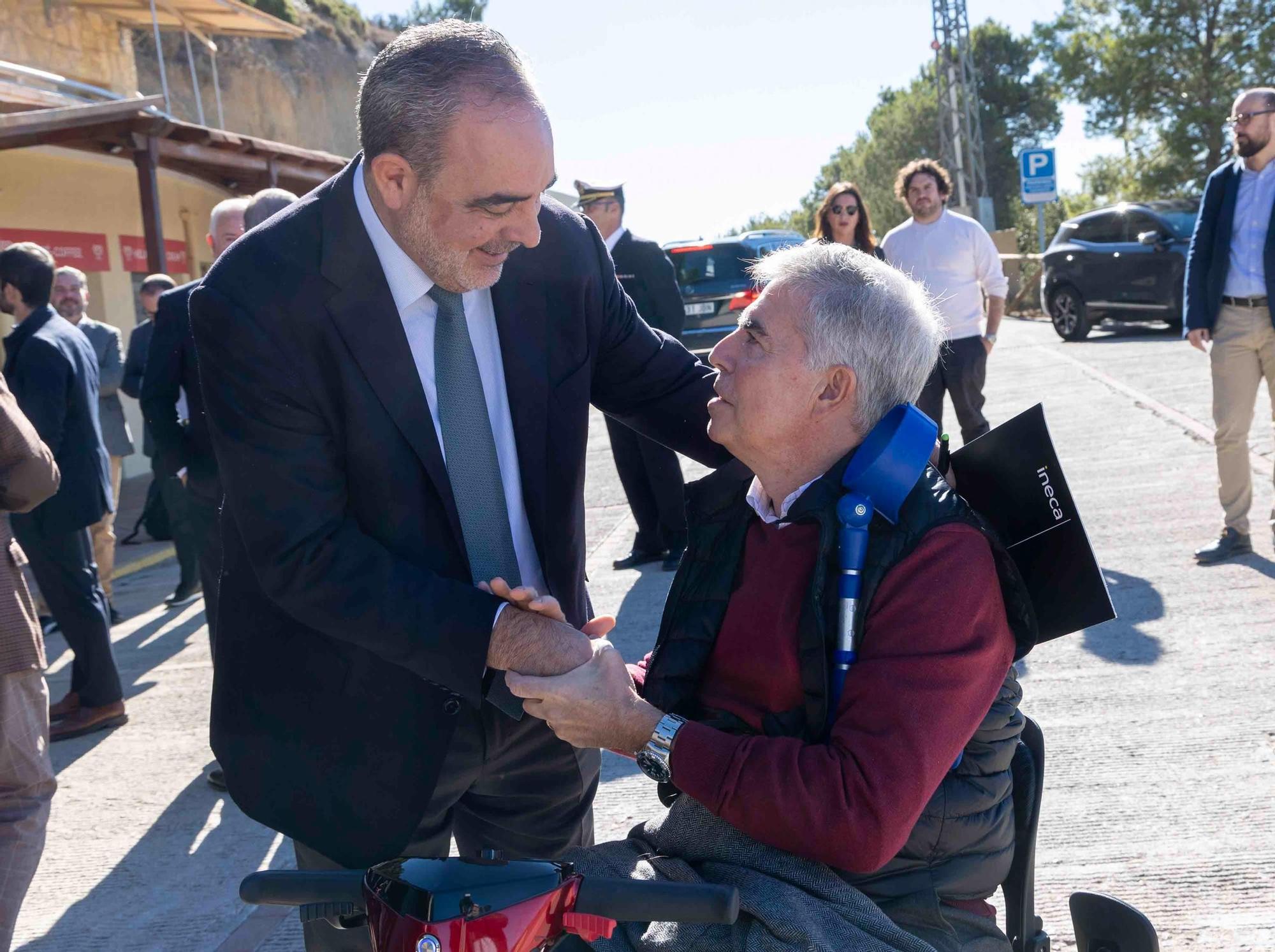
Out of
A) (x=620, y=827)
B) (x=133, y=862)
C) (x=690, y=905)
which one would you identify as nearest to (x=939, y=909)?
(x=690, y=905)

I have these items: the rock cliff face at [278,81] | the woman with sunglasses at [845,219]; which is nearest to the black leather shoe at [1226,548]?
the woman with sunglasses at [845,219]

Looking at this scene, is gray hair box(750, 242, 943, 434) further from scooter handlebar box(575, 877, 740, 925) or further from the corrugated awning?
the corrugated awning

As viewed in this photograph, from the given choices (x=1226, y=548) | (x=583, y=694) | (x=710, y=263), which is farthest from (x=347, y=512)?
(x=710, y=263)

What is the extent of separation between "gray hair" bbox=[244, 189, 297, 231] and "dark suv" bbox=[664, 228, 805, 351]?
34.8 feet

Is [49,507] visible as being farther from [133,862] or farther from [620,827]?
[620,827]

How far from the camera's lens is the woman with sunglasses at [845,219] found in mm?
7836

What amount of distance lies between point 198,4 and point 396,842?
22009 millimetres

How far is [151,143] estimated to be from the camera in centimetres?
1329

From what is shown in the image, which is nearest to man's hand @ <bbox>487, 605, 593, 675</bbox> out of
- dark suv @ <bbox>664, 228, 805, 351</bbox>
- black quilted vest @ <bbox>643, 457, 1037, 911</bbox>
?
black quilted vest @ <bbox>643, 457, 1037, 911</bbox>

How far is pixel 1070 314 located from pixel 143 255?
12953 millimetres

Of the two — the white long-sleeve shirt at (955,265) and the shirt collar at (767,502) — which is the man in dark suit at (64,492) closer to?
the shirt collar at (767,502)

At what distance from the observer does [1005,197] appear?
69.6 metres

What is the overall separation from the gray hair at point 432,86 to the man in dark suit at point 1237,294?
513 cm

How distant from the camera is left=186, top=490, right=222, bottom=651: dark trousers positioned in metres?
5.51
